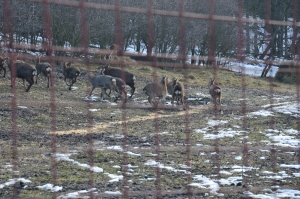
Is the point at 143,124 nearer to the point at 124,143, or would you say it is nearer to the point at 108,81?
the point at 108,81

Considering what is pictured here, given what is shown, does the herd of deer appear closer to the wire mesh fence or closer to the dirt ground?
the wire mesh fence

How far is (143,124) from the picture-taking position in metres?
10.5

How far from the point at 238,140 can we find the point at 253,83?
9.65 metres

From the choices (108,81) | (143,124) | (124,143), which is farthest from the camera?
(108,81)

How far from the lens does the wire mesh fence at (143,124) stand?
354 centimetres

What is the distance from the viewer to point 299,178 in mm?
6430

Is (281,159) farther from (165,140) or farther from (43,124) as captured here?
(43,124)

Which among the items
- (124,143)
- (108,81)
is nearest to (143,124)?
(108,81)

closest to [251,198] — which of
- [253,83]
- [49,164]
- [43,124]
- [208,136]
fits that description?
[49,164]

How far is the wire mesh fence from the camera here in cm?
354

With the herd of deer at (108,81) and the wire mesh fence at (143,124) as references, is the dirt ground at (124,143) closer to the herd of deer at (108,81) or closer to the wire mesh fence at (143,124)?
the wire mesh fence at (143,124)

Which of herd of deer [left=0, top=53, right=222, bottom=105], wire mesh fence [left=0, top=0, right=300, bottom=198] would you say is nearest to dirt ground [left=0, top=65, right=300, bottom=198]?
wire mesh fence [left=0, top=0, right=300, bottom=198]

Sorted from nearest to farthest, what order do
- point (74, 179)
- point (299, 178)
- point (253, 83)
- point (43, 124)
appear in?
point (74, 179), point (299, 178), point (43, 124), point (253, 83)

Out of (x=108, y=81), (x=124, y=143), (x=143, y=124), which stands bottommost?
(x=143, y=124)
